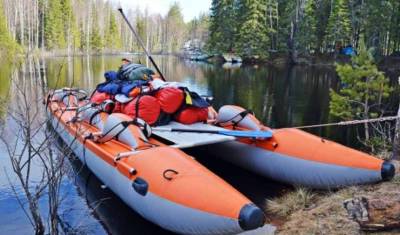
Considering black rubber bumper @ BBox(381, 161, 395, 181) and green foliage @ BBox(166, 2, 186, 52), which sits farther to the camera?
green foliage @ BBox(166, 2, 186, 52)

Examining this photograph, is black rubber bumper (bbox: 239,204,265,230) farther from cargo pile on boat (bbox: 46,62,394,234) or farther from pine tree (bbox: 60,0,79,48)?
pine tree (bbox: 60,0,79,48)

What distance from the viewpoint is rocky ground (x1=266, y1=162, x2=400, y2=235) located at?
384 centimetres

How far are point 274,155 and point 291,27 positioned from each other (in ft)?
115

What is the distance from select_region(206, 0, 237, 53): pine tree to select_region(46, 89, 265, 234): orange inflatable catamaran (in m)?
37.6

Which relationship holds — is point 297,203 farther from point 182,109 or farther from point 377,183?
point 182,109

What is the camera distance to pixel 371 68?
8625 mm

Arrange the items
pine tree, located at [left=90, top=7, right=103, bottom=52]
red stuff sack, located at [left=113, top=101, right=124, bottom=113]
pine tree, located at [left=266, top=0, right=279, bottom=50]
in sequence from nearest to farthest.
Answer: red stuff sack, located at [left=113, top=101, right=124, bottom=113]
pine tree, located at [left=266, top=0, right=279, bottom=50]
pine tree, located at [left=90, top=7, right=103, bottom=52]

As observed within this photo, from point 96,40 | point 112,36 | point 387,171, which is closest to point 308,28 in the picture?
point 387,171

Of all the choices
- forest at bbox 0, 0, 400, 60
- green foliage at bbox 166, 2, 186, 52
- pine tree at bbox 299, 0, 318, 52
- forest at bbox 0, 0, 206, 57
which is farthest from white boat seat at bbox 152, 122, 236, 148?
green foliage at bbox 166, 2, 186, 52

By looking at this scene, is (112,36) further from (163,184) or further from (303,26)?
(163,184)

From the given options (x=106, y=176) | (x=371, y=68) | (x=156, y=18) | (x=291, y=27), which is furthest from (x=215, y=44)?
(x=156, y=18)

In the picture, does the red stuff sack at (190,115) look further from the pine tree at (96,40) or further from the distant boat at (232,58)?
the pine tree at (96,40)

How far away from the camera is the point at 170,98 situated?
22.9ft

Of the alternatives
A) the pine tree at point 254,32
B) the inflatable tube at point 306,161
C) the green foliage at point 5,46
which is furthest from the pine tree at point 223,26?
the inflatable tube at point 306,161
